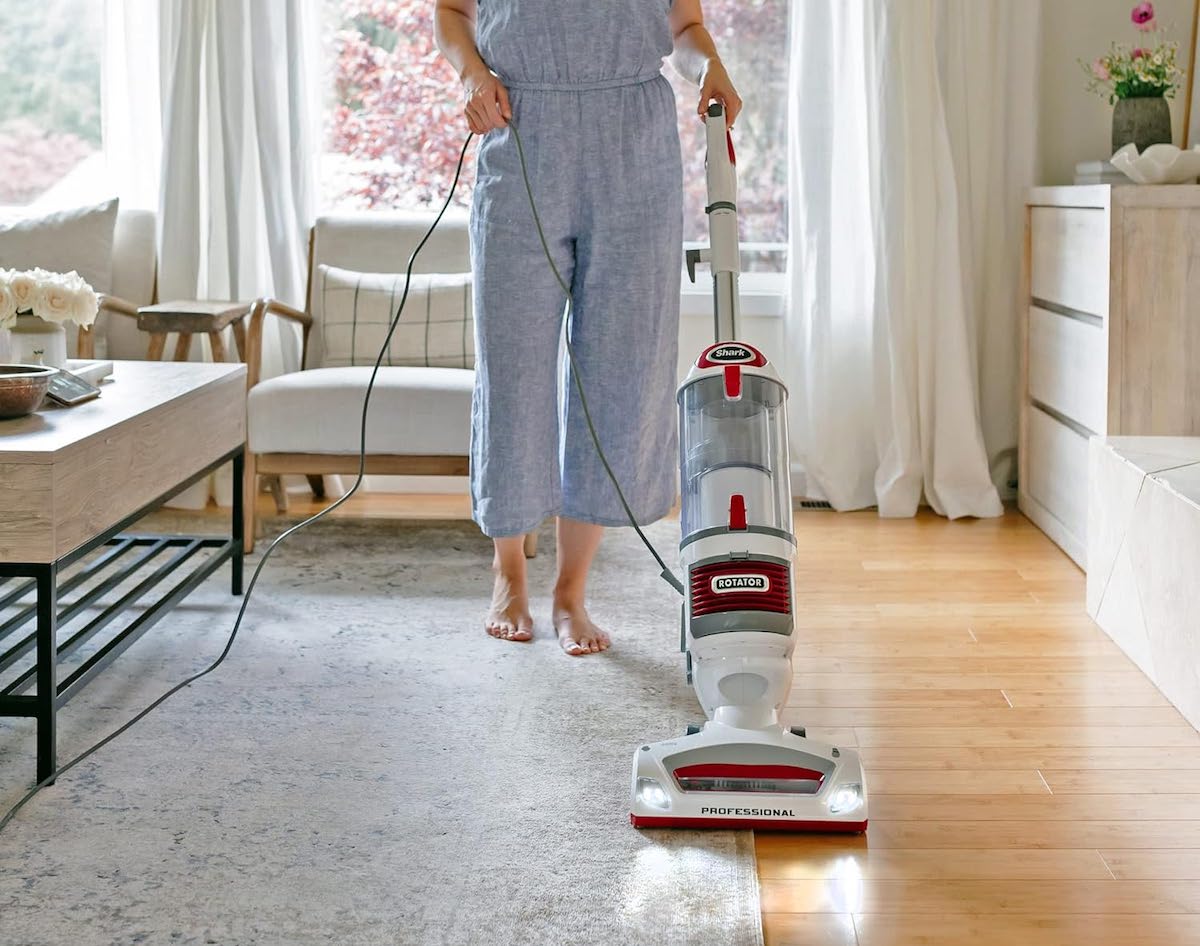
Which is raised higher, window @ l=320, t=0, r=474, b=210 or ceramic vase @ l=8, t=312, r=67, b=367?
window @ l=320, t=0, r=474, b=210

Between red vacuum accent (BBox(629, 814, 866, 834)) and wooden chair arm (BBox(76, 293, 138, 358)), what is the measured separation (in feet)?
6.82

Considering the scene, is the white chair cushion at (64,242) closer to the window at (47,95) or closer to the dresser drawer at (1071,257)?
the window at (47,95)

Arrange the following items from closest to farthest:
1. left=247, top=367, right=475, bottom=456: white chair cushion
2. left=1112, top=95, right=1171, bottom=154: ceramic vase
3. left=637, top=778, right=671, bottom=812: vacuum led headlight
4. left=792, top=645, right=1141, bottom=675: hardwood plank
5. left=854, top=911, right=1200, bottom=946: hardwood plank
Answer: left=854, top=911, right=1200, bottom=946: hardwood plank < left=637, top=778, right=671, bottom=812: vacuum led headlight < left=792, top=645, right=1141, bottom=675: hardwood plank < left=247, top=367, right=475, bottom=456: white chair cushion < left=1112, top=95, right=1171, bottom=154: ceramic vase

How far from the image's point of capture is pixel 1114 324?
293 cm

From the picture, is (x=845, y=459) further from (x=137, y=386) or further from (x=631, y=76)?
(x=137, y=386)

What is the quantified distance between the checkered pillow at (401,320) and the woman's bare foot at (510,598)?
0.95 m

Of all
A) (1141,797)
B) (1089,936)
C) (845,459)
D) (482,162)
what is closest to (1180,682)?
(1141,797)

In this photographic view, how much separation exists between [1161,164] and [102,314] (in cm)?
259

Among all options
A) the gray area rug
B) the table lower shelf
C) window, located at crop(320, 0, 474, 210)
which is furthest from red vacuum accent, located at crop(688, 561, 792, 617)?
window, located at crop(320, 0, 474, 210)

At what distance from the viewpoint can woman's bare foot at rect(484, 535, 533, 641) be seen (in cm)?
265

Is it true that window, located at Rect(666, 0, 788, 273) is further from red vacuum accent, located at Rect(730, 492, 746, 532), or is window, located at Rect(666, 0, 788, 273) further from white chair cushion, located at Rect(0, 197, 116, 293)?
red vacuum accent, located at Rect(730, 492, 746, 532)

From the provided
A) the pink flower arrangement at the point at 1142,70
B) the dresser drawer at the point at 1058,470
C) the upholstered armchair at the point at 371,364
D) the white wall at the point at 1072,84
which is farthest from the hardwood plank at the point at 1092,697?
the white wall at the point at 1072,84

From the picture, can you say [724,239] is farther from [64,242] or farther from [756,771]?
[64,242]

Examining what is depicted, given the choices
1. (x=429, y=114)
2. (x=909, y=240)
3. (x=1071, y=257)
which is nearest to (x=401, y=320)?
(x=429, y=114)
